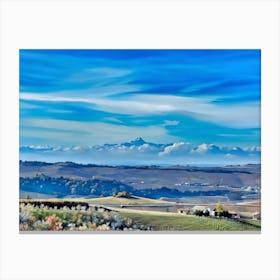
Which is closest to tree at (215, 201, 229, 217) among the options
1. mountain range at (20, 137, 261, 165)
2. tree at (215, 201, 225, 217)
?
tree at (215, 201, 225, 217)

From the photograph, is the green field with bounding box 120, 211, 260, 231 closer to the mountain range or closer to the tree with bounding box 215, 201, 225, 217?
the tree with bounding box 215, 201, 225, 217
